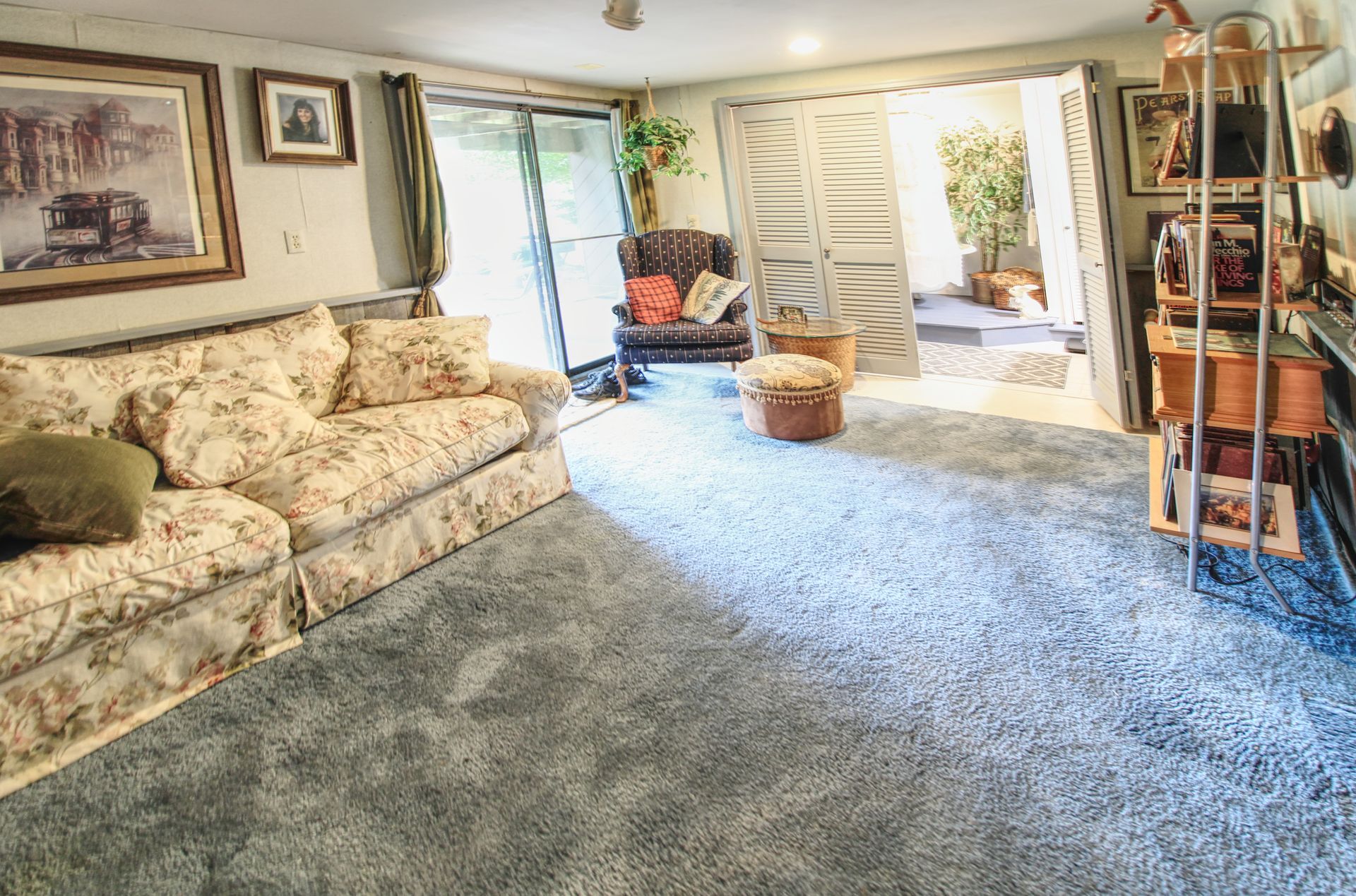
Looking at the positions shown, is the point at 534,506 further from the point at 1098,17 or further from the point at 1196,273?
the point at 1098,17

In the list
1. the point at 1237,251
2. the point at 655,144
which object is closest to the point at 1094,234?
the point at 1237,251

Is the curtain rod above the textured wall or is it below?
above

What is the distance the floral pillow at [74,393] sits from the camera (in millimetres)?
2380

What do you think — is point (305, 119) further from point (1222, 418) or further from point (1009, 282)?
point (1009, 282)

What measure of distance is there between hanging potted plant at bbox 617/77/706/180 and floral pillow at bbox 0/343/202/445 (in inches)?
133

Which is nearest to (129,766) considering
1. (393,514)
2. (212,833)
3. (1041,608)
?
(212,833)

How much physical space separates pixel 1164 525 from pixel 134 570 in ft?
9.62

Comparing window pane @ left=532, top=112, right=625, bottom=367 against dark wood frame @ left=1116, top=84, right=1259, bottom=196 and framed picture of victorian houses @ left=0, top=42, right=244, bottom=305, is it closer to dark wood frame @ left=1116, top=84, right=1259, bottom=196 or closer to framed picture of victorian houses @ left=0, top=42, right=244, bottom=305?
framed picture of victorian houses @ left=0, top=42, right=244, bottom=305

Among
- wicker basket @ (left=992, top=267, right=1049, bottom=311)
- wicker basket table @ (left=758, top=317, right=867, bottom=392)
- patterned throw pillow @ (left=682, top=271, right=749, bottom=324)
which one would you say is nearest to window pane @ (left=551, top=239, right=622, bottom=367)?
patterned throw pillow @ (left=682, top=271, right=749, bottom=324)

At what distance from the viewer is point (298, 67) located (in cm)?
352

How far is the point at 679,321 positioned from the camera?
4883mm

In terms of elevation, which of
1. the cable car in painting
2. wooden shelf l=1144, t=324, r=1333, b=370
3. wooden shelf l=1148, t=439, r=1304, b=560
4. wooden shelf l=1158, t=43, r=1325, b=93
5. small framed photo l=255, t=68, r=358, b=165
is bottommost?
wooden shelf l=1148, t=439, r=1304, b=560

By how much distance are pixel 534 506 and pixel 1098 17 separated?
3388 millimetres

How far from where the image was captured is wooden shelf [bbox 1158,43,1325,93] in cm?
199
